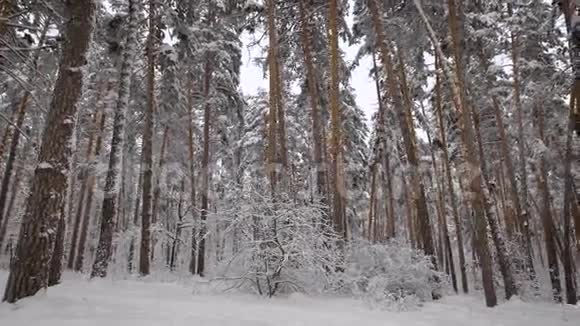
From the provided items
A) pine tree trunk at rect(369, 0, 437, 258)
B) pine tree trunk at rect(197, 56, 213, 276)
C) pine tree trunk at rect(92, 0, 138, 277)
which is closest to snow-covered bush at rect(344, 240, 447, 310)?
pine tree trunk at rect(369, 0, 437, 258)

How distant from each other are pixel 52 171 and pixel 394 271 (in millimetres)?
6458

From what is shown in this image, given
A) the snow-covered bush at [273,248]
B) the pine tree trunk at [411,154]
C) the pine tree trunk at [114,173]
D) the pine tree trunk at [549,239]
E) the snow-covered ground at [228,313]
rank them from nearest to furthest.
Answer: the snow-covered ground at [228,313] → the snow-covered bush at [273,248] → the pine tree trunk at [549,239] → the pine tree trunk at [411,154] → the pine tree trunk at [114,173]

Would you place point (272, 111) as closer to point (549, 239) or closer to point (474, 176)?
point (474, 176)

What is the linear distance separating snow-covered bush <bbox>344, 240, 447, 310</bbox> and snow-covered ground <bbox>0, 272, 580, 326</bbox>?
82 cm

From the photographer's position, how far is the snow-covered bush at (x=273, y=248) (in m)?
6.50

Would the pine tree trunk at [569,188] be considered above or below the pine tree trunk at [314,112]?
below

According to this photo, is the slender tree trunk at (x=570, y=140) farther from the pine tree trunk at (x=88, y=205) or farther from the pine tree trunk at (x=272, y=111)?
the pine tree trunk at (x=88, y=205)

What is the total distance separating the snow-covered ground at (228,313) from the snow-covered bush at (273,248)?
375mm

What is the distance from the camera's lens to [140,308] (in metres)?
4.83

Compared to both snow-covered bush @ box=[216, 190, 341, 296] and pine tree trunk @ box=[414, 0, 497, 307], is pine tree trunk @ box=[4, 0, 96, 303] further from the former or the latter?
pine tree trunk @ box=[414, 0, 497, 307]

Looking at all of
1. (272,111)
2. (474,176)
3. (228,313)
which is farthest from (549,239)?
(228,313)

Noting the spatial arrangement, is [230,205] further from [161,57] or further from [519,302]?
[161,57]

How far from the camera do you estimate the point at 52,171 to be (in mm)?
5449

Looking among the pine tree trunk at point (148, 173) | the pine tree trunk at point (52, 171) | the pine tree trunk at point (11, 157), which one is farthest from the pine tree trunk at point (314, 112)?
the pine tree trunk at point (11, 157)
